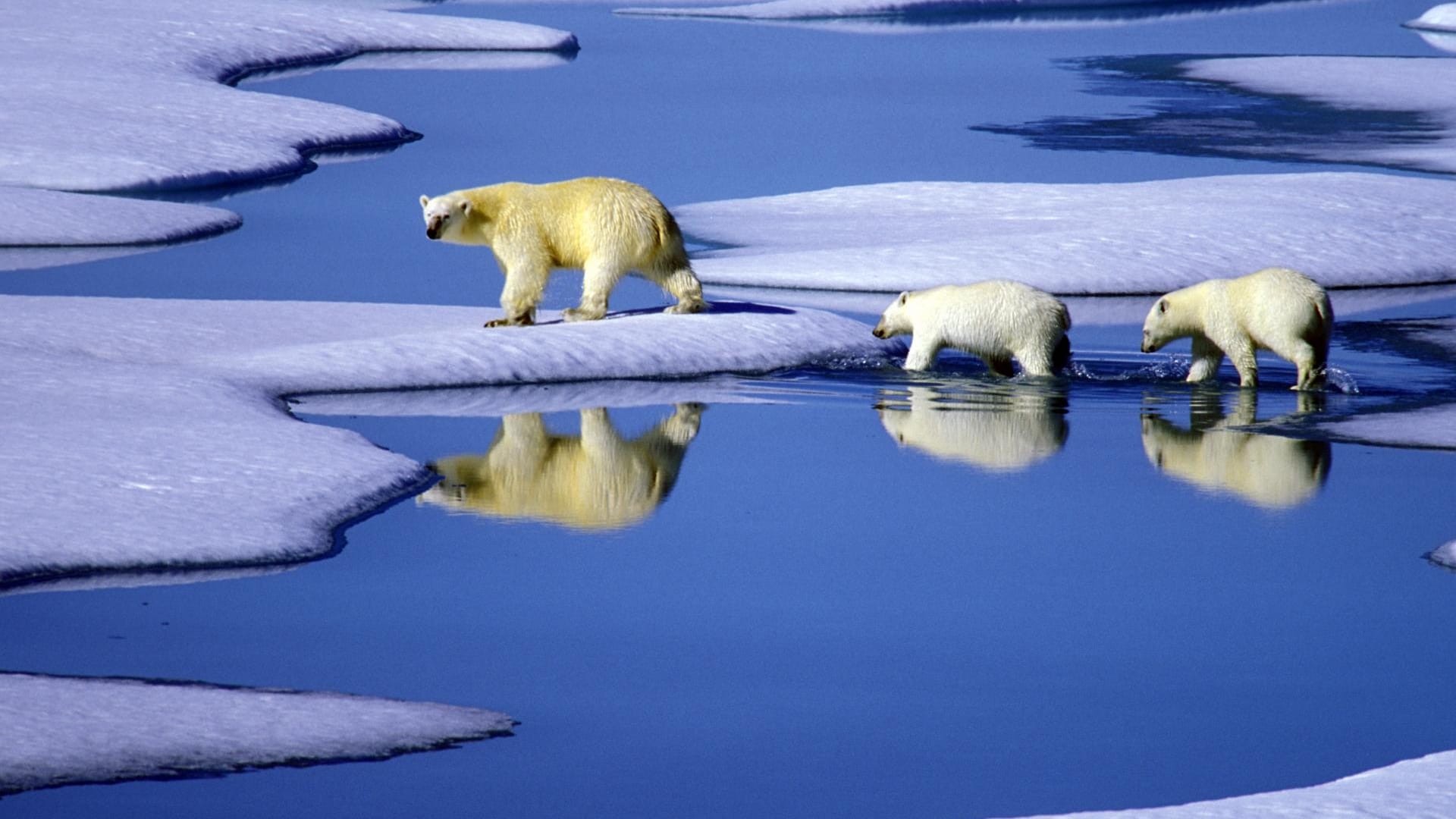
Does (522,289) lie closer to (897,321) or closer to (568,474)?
(897,321)

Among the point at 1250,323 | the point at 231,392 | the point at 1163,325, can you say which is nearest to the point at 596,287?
the point at 231,392

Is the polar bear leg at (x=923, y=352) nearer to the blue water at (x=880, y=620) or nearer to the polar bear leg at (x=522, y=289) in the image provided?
the blue water at (x=880, y=620)

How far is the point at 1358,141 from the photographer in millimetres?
18891

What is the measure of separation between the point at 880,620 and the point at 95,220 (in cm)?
895

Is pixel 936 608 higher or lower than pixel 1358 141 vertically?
lower

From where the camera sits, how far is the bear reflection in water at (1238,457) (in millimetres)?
7180

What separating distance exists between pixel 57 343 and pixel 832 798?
221 inches

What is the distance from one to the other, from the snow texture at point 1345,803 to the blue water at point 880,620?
166 mm

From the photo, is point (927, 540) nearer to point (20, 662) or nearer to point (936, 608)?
→ point (936, 608)

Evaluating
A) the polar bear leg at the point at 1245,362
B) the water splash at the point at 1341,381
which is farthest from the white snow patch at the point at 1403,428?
the polar bear leg at the point at 1245,362

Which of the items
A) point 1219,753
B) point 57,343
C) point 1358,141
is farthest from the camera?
point 1358,141

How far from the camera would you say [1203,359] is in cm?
921

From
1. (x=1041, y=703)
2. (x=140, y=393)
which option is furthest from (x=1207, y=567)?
(x=140, y=393)

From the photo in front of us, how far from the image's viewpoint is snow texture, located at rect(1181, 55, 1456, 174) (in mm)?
17797
